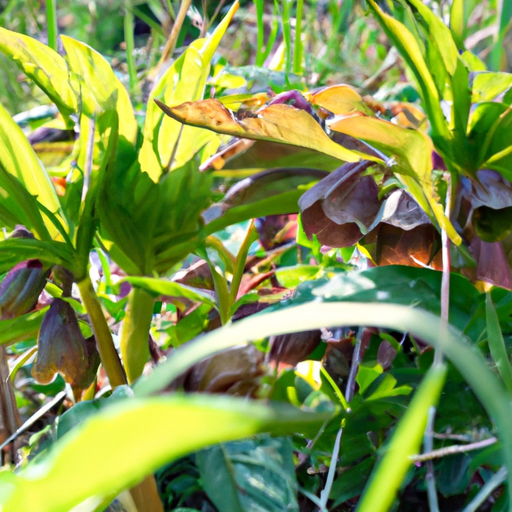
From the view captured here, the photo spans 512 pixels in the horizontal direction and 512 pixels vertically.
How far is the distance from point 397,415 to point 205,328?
8.4 inches

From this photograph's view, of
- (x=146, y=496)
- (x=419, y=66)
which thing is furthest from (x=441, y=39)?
(x=146, y=496)

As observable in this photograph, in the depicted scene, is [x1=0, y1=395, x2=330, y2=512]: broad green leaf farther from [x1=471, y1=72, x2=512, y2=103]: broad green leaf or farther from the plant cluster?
[x1=471, y1=72, x2=512, y2=103]: broad green leaf

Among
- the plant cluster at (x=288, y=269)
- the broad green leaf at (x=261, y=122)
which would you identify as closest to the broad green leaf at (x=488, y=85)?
the plant cluster at (x=288, y=269)

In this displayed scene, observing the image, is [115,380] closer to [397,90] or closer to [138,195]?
[138,195]

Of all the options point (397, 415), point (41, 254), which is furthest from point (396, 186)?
point (41, 254)

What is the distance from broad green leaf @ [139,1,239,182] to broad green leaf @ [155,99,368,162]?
0.10m

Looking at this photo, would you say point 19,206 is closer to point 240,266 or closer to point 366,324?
point 240,266

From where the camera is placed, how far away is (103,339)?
0.40 metres

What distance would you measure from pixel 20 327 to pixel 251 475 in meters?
0.23

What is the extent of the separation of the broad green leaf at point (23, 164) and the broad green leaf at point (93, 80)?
6 centimetres

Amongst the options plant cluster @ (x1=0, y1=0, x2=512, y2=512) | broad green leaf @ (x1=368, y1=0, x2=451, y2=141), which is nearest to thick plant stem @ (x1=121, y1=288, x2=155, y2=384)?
plant cluster @ (x1=0, y1=0, x2=512, y2=512)

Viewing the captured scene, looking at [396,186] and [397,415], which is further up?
[396,186]

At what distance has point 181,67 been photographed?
0.46m

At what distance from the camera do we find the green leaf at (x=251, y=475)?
0.29 meters
